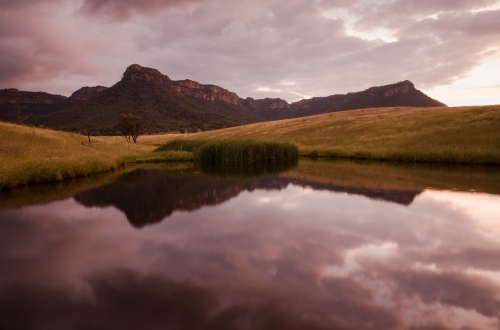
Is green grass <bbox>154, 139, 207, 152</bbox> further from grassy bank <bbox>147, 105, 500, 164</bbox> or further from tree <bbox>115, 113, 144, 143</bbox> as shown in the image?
tree <bbox>115, 113, 144, 143</bbox>

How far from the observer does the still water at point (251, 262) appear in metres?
5.18

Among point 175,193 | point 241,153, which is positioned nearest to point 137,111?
point 241,153

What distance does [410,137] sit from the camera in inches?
1607

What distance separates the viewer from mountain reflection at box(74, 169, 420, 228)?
13.6m

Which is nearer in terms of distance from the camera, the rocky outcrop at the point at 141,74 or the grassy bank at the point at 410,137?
the grassy bank at the point at 410,137

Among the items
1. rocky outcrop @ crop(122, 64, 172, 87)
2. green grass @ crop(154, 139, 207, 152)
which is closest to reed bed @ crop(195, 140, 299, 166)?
green grass @ crop(154, 139, 207, 152)

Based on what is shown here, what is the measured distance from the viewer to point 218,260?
7559mm

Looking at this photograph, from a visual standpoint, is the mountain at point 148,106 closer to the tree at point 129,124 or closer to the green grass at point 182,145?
the tree at point 129,124

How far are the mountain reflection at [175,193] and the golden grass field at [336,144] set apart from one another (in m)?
4.63

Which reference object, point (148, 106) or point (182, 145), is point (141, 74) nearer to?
point (148, 106)

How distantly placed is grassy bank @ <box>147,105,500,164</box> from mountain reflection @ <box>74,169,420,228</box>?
59.4ft

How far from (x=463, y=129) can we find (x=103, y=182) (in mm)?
42243

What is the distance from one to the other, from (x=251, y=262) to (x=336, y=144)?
40109mm

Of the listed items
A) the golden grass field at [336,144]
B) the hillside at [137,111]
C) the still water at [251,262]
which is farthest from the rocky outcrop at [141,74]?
the still water at [251,262]
